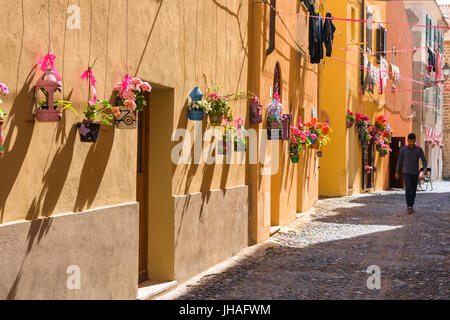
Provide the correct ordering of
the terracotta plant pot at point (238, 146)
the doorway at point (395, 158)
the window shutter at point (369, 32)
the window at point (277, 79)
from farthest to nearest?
the doorway at point (395, 158)
the window shutter at point (369, 32)
the window at point (277, 79)
the terracotta plant pot at point (238, 146)

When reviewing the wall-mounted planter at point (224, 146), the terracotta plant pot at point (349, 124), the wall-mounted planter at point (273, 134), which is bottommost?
the wall-mounted planter at point (224, 146)

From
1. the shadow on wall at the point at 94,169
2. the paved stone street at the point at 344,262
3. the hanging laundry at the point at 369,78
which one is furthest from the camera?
the hanging laundry at the point at 369,78

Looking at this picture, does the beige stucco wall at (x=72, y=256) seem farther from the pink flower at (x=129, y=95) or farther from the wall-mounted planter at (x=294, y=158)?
the wall-mounted planter at (x=294, y=158)

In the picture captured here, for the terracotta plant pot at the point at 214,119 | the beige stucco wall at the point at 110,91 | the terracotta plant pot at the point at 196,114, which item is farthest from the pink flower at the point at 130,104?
the terracotta plant pot at the point at 214,119

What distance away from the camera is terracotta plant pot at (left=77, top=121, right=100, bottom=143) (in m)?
5.18

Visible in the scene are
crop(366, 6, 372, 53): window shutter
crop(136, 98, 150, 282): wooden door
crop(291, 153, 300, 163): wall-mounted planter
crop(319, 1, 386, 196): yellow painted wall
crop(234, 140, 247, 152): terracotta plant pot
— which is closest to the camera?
crop(136, 98, 150, 282): wooden door

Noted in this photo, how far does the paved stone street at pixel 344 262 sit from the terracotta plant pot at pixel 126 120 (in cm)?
218

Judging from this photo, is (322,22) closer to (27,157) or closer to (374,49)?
(374,49)

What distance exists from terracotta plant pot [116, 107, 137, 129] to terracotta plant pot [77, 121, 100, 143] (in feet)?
1.34

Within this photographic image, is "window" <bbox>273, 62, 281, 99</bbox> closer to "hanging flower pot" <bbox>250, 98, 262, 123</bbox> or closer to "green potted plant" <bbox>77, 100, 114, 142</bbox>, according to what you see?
"hanging flower pot" <bbox>250, 98, 262, 123</bbox>

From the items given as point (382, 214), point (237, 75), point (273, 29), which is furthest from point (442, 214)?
point (237, 75)

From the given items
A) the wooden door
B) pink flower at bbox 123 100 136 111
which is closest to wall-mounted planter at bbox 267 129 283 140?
the wooden door

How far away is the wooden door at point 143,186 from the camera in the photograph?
23.9 feet

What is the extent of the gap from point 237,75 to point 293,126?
4290 millimetres
